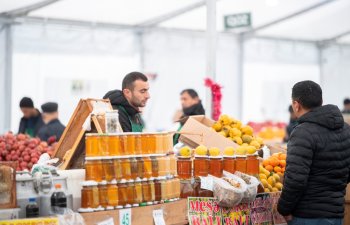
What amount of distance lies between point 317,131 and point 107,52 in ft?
23.7

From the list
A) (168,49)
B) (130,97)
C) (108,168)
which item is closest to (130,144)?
(108,168)

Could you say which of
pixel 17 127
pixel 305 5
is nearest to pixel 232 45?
pixel 305 5

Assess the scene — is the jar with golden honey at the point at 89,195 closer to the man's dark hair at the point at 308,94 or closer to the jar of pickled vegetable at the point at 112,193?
the jar of pickled vegetable at the point at 112,193

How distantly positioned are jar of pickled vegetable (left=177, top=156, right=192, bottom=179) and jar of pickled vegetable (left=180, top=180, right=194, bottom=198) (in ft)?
0.22

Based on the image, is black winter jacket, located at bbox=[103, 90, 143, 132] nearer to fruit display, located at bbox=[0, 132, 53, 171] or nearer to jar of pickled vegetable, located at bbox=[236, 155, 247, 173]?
jar of pickled vegetable, located at bbox=[236, 155, 247, 173]

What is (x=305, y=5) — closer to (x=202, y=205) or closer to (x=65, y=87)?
(x=65, y=87)

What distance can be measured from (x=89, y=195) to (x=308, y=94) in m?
1.69

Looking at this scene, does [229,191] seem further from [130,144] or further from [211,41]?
[211,41]

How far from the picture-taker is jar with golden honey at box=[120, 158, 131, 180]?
4055mm

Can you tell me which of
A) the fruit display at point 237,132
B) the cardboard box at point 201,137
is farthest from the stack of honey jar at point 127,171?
the fruit display at point 237,132

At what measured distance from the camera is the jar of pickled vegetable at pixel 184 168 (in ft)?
15.6

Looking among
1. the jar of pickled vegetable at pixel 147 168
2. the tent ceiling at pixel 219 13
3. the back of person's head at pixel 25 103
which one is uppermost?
the tent ceiling at pixel 219 13

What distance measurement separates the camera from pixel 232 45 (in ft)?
42.6

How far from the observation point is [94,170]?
12.9 feet
